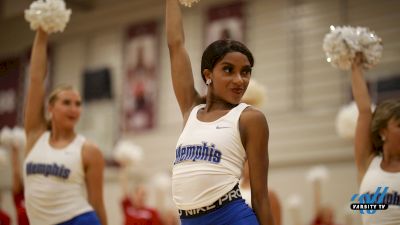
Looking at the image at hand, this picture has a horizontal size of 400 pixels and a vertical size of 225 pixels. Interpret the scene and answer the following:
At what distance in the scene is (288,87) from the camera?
9.62 metres

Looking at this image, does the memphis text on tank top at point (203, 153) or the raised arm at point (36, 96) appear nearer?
the memphis text on tank top at point (203, 153)

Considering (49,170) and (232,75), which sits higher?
(232,75)

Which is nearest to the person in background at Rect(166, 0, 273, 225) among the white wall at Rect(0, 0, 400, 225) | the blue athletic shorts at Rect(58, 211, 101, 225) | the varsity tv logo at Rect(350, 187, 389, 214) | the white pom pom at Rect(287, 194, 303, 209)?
the varsity tv logo at Rect(350, 187, 389, 214)

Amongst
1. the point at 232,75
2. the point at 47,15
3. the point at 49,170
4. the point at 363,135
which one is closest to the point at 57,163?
the point at 49,170

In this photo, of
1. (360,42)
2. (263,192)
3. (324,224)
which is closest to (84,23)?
(324,224)

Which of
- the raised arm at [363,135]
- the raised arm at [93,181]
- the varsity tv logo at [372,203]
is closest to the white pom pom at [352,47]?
the raised arm at [363,135]

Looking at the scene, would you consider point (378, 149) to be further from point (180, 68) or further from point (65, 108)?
point (65, 108)

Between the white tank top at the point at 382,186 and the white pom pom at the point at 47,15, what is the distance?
2260mm

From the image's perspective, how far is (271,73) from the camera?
991cm

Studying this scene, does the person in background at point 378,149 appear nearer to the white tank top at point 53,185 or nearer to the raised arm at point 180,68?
the raised arm at point 180,68

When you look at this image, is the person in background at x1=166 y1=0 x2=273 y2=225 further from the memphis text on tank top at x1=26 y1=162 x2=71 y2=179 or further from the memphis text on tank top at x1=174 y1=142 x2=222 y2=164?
Answer: the memphis text on tank top at x1=26 y1=162 x2=71 y2=179

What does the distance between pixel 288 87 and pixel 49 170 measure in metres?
6.40

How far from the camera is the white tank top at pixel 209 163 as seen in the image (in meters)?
2.40

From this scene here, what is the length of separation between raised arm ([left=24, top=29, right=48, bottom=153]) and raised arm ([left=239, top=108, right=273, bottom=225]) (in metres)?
1.96
